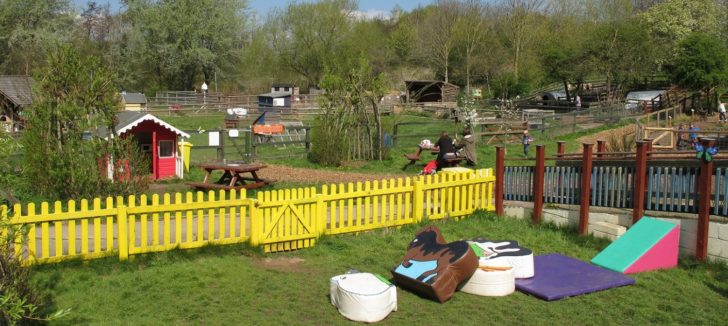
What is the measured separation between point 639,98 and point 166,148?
34.7 m

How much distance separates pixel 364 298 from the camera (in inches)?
270

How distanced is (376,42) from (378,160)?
61148 millimetres

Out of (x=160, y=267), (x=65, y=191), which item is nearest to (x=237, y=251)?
(x=160, y=267)

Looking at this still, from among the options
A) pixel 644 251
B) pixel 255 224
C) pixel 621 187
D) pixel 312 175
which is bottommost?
pixel 644 251

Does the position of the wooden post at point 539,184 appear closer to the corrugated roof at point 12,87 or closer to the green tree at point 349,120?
the green tree at point 349,120

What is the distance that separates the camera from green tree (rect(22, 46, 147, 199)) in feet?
39.5

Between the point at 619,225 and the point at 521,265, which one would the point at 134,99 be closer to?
the point at 619,225

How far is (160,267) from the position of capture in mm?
8625

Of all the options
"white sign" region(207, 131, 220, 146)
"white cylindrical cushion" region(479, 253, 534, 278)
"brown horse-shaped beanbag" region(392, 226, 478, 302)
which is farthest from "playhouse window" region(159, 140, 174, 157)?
"white cylindrical cushion" region(479, 253, 534, 278)

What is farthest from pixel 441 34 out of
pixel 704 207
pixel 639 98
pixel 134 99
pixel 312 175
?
pixel 704 207

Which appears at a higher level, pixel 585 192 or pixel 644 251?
pixel 585 192

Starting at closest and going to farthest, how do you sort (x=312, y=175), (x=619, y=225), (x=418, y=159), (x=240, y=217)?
(x=240, y=217)
(x=619, y=225)
(x=312, y=175)
(x=418, y=159)

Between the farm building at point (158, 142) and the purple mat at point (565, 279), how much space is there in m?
11.1

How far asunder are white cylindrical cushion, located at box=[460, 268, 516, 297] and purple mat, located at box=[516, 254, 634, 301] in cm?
33
